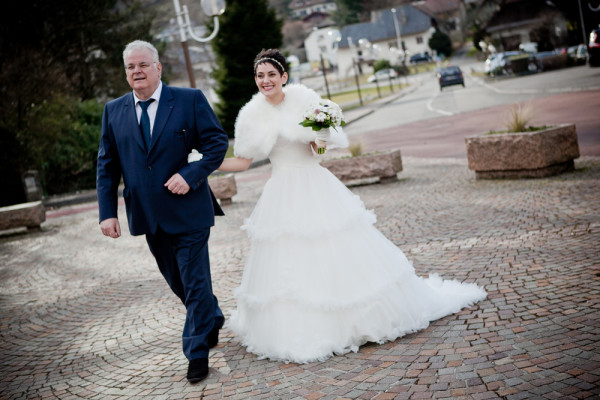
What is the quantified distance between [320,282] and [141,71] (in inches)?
78.7

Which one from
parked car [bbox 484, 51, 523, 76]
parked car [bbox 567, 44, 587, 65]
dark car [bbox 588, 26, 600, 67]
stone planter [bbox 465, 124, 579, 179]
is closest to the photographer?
stone planter [bbox 465, 124, 579, 179]

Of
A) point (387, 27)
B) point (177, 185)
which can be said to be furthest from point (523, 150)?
point (387, 27)

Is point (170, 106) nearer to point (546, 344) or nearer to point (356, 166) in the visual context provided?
point (546, 344)

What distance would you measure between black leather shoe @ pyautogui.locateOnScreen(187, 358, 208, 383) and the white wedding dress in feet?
1.40

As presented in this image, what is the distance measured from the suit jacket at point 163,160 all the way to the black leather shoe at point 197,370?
0.94 metres

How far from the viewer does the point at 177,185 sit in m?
4.13

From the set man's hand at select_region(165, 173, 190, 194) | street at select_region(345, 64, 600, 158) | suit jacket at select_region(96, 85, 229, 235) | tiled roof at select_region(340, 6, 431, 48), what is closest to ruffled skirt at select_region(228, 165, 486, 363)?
suit jacket at select_region(96, 85, 229, 235)

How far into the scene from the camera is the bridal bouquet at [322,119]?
4.57 metres

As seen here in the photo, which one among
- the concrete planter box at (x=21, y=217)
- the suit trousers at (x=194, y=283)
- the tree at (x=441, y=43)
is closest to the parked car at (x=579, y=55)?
the concrete planter box at (x=21, y=217)

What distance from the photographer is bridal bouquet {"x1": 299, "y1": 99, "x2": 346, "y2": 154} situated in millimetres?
4574

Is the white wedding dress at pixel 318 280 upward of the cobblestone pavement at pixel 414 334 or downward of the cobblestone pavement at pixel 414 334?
upward

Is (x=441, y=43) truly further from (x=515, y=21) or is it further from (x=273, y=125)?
(x=273, y=125)

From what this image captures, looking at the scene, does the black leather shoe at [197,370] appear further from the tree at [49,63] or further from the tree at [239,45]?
the tree at [239,45]

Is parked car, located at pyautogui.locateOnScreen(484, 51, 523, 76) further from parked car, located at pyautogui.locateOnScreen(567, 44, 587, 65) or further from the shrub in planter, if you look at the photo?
the shrub in planter
